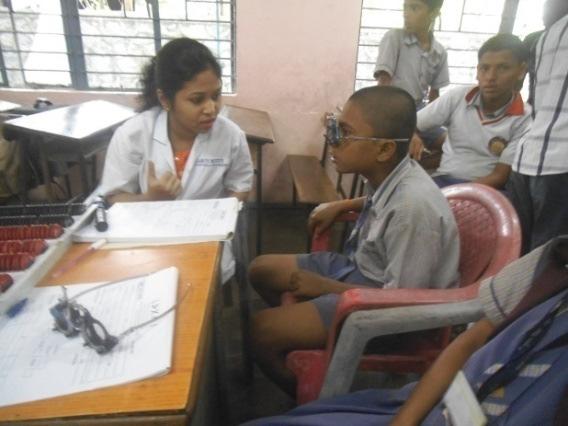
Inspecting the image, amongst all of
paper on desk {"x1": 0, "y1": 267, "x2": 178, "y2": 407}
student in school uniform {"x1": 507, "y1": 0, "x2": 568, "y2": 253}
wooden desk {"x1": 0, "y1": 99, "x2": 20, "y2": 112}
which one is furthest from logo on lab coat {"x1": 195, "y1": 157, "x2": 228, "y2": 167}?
wooden desk {"x1": 0, "y1": 99, "x2": 20, "y2": 112}

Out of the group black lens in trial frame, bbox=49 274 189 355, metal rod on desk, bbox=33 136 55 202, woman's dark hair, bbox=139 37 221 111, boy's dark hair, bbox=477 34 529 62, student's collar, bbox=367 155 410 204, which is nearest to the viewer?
black lens in trial frame, bbox=49 274 189 355

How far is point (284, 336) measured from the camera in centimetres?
125

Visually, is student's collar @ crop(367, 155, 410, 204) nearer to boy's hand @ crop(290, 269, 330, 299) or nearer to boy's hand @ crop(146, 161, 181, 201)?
boy's hand @ crop(290, 269, 330, 299)

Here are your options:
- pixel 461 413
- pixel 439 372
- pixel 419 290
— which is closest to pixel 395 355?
pixel 419 290

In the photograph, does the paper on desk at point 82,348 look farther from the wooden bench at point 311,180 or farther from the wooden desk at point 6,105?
the wooden desk at point 6,105

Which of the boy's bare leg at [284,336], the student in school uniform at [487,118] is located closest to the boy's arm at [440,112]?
the student in school uniform at [487,118]

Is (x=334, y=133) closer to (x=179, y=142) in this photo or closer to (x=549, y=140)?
(x=179, y=142)

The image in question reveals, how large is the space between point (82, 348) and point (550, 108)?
1695 millimetres

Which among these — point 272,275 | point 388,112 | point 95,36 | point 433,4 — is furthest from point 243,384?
point 95,36

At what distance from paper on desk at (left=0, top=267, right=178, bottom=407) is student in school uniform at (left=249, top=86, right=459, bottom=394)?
533 mm

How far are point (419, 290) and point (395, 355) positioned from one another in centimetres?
23

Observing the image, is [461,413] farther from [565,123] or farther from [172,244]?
[565,123]

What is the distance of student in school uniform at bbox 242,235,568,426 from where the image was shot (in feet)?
2.19

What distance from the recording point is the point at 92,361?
66 cm
